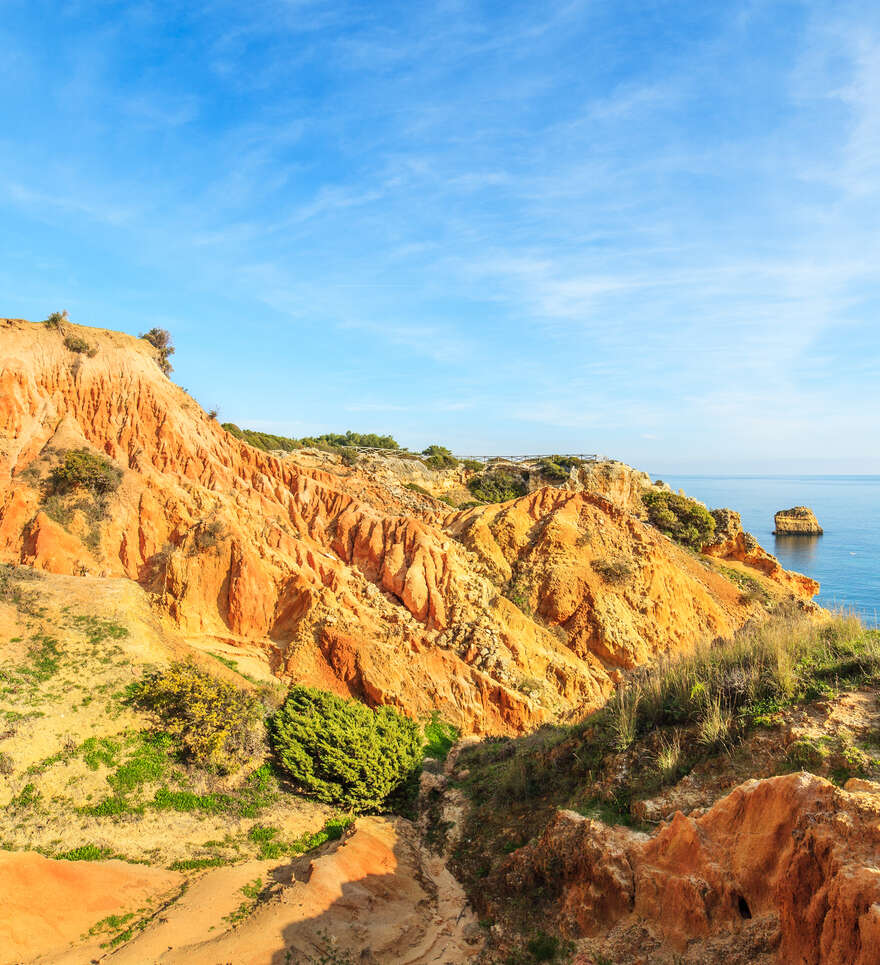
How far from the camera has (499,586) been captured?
2623 centimetres

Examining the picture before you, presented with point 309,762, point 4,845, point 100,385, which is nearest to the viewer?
point 4,845

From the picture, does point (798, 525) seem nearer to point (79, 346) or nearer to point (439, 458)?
point (439, 458)

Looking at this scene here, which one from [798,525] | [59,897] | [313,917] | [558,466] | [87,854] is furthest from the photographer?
[798,525]

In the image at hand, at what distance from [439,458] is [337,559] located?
35571 mm

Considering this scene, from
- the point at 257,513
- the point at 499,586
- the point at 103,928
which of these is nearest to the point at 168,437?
the point at 257,513

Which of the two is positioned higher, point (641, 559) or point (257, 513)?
point (257, 513)

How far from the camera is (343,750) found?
597 inches

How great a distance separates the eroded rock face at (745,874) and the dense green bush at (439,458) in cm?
4880

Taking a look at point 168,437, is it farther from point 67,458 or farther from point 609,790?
point 609,790

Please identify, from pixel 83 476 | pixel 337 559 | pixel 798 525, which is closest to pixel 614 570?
pixel 337 559

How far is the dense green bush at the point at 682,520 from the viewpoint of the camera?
1827 inches

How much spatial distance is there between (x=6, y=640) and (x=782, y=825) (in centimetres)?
1780

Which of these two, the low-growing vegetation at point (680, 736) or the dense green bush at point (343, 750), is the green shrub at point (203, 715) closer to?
the dense green bush at point (343, 750)

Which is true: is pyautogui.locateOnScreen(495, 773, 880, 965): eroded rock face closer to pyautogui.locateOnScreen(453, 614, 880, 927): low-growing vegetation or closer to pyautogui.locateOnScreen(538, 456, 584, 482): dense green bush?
pyautogui.locateOnScreen(453, 614, 880, 927): low-growing vegetation
